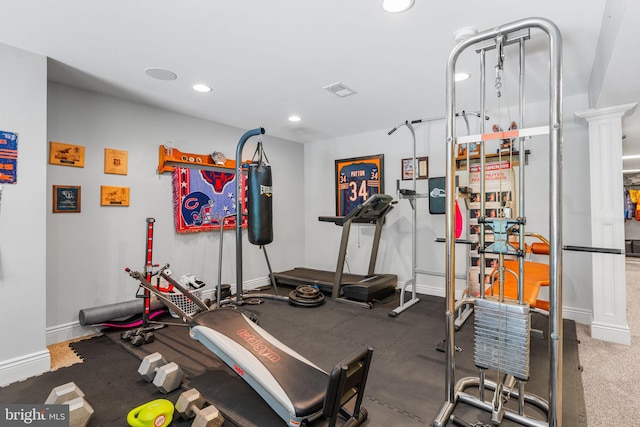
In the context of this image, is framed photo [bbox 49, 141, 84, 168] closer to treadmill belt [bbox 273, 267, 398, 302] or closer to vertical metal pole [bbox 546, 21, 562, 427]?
treadmill belt [bbox 273, 267, 398, 302]

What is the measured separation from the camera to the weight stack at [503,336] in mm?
1614

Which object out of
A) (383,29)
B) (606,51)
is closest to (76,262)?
(383,29)

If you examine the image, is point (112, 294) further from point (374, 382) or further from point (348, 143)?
point (348, 143)

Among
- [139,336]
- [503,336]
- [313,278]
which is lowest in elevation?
[139,336]

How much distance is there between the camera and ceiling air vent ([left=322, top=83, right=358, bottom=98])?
10.8ft

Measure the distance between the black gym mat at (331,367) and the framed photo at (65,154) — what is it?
1.74 m

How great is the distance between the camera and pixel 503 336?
5.47ft

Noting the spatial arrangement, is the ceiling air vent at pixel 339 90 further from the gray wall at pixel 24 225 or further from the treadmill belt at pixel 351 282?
the gray wall at pixel 24 225

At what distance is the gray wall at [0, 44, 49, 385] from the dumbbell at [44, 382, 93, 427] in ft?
2.98

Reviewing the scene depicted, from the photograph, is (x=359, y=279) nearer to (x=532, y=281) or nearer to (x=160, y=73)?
(x=532, y=281)

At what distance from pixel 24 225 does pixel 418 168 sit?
4.41 m

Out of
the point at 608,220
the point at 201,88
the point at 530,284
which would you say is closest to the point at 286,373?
the point at 530,284

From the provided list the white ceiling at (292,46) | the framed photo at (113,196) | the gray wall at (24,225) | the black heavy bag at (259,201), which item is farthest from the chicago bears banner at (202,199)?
the gray wall at (24,225)

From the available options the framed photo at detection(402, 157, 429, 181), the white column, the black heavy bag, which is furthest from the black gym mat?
the framed photo at detection(402, 157, 429, 181)
